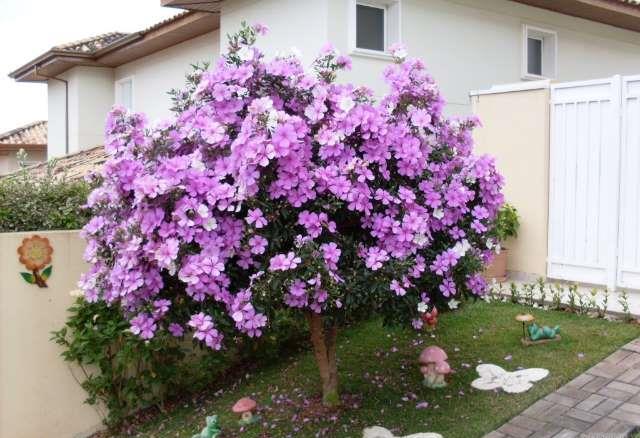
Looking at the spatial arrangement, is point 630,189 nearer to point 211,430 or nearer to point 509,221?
point 509,221

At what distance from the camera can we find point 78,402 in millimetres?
5891

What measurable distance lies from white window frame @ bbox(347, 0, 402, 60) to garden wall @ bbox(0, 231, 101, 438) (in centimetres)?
498

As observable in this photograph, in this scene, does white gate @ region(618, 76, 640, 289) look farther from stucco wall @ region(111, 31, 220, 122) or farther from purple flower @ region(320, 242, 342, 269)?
stucco wall @ region(111, 31, 220, 122)

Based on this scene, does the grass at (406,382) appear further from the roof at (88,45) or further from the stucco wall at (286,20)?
the roof at (88,45)

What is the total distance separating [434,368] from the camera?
16.9ft

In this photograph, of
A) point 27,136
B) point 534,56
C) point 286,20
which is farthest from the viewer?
point 27,136

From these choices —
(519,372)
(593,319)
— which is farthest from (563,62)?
(519,372)

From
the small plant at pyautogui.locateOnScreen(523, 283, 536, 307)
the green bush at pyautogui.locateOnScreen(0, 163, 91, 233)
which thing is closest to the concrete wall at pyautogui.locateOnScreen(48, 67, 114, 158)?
the green bush at pyautogui.locateOnScreen(0, 163, 91, 233)

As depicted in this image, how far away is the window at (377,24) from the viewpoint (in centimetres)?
952

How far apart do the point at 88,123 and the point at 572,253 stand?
12598 mm

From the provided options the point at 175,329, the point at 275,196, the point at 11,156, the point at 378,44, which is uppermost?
the point at 378,44

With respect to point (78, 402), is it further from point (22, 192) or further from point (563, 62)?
point (563, 62)

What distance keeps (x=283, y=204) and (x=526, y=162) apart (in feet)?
16.5

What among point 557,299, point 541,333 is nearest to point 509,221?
point 557,299
